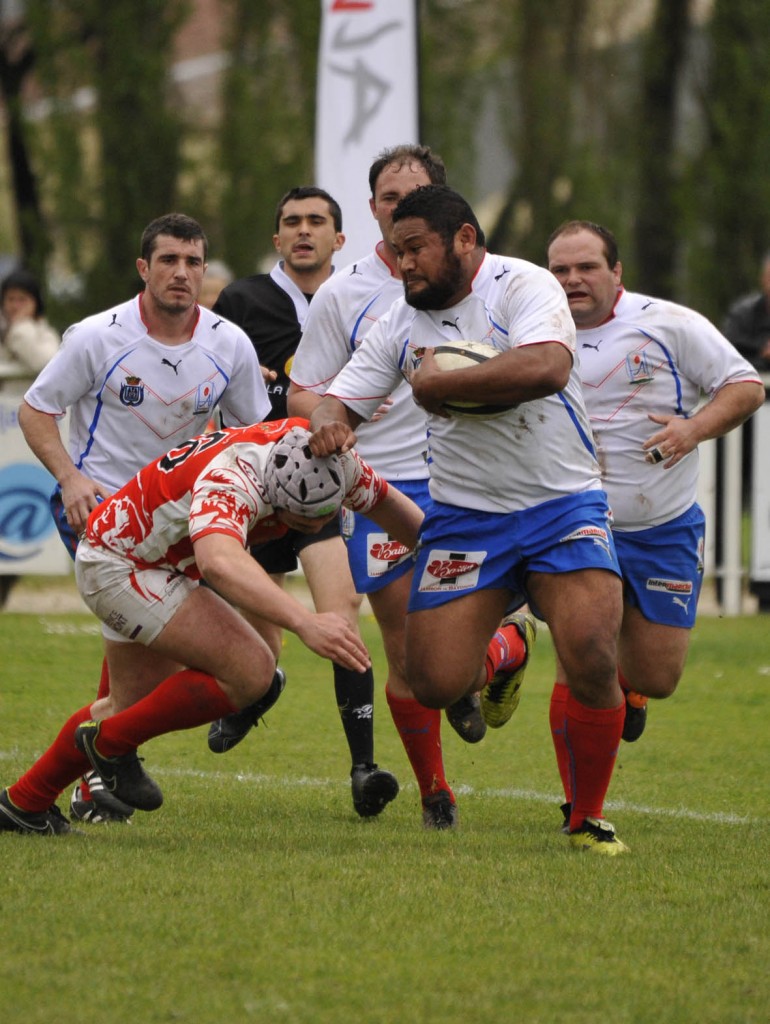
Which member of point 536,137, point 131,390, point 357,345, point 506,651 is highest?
point 536,137

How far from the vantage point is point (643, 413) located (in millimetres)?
6723

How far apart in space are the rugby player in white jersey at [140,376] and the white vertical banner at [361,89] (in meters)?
4.43

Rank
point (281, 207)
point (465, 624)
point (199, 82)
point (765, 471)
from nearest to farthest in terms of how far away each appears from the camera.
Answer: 1. point (465, 624)
2. point (281, 207)
3. point (765, 471)
4. point (199, 82)

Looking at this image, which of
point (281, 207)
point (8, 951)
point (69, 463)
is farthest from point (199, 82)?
point (8, 951)

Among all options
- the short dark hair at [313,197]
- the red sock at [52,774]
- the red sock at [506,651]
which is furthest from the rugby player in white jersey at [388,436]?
the short dark hair at [313,197]

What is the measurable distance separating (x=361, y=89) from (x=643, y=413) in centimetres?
579

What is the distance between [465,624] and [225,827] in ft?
3.78

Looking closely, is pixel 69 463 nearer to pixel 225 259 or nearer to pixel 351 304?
pixel 351 304

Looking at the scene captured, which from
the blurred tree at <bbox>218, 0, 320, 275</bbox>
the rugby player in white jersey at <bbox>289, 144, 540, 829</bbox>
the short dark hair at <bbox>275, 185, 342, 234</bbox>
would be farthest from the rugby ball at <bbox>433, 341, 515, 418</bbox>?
the blurred tree at <bbox>218, 0, 320, 275</bbox>

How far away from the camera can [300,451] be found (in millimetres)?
5496

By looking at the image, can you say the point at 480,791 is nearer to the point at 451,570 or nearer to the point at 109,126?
the point at 451,570

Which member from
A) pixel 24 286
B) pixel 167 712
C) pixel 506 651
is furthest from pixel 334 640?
pixel 24 286

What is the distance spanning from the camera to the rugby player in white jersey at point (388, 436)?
651cm

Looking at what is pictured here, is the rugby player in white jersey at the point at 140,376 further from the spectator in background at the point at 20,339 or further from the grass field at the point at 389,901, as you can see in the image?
the spectator in background at the point at 20,339
